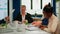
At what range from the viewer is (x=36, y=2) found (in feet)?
16.7

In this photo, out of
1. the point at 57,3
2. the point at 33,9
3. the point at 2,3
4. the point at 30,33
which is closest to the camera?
the point at 30,33

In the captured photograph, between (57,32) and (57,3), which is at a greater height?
(57,3)

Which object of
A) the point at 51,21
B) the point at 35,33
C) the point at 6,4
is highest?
the point at 6,4

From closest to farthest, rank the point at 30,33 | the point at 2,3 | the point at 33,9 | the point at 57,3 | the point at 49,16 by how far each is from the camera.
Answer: the point at 30,33 < the point at 49,16 < the point at 2,3 < the point at 57,3 < the point at 33,9

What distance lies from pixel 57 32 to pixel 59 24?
10cm

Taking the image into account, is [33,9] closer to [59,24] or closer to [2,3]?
[2,3]

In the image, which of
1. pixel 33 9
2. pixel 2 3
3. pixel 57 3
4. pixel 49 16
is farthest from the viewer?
→ pixel 33 9

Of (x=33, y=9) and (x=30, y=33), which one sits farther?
(x=33, y=9)

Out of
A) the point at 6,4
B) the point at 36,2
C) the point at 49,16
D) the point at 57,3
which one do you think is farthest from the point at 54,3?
the point at 49,16

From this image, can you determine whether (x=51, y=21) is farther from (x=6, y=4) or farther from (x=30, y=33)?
(x=6, y=4)

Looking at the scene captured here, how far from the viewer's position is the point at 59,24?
1.62m

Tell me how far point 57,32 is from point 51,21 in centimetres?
15

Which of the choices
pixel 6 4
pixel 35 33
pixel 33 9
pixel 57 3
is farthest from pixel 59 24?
pixel 33 9

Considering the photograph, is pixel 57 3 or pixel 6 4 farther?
pixel 57 3
